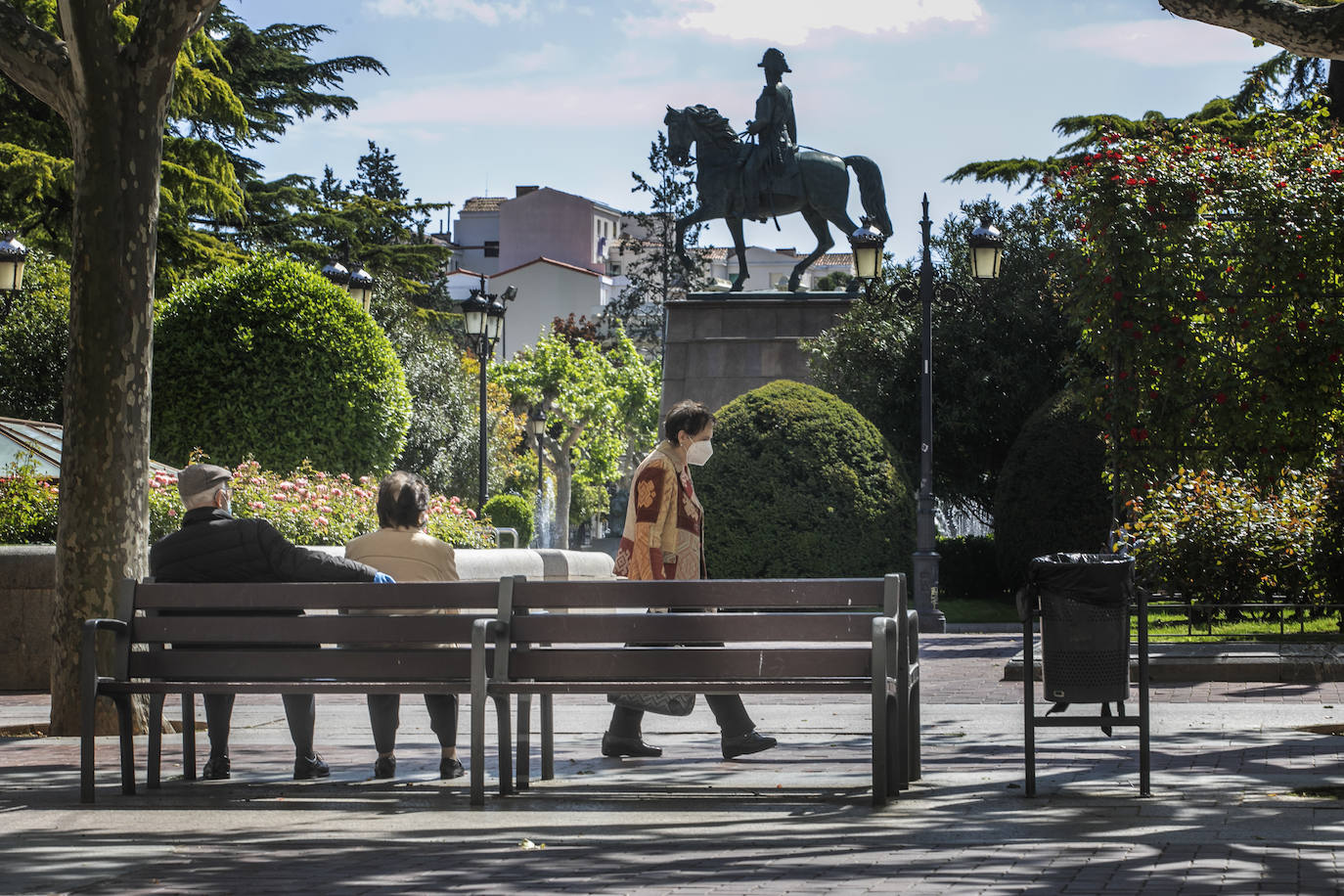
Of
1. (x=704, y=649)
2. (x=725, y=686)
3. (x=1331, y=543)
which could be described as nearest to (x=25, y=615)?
(x=704, y=649)

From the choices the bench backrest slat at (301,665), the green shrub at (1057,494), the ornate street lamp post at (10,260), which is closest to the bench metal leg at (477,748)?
the bench backrest slat at (301,665)

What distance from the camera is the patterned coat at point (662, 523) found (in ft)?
26.5

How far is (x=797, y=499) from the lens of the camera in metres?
23.4

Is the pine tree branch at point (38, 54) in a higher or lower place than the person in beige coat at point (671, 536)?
higher

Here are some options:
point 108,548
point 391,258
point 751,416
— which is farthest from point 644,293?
point 108,548

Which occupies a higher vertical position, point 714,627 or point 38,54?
point 38,54

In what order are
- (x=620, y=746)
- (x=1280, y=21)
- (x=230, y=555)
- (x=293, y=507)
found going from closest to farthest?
(x=230, y=555)
(x=620, y=746)
(x=1280, y=21)
(x=293, y=507)

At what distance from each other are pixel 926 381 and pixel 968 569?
7.22 metres

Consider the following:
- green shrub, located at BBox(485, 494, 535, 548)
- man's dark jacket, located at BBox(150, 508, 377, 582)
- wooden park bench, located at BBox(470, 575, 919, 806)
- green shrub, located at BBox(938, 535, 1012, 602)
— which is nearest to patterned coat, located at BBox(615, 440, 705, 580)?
wooden park bench, located at BBox(470, 575, 919, 806)

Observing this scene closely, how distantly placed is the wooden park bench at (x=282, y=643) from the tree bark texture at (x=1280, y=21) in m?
4.89

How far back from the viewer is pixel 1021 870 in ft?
16.5

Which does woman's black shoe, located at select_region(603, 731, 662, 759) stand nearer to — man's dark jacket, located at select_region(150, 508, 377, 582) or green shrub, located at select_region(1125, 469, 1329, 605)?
man's dark jacket, located at select_region(150, 508, 377, 582)

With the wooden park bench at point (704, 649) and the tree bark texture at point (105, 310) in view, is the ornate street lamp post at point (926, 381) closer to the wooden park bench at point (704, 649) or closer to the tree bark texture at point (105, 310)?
the tree bark texture at point (105, 310)

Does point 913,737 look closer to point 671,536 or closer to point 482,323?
point 671,536
